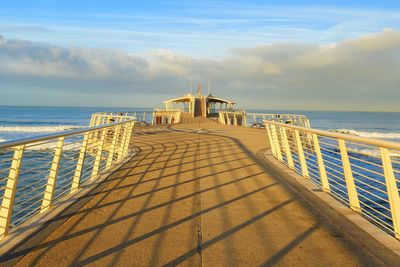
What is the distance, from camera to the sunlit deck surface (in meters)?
3.15

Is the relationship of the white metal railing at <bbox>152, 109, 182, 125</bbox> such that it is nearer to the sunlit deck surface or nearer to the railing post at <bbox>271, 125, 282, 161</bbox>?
the railing post at <bbox>271, 125, 282, 161</bbox>

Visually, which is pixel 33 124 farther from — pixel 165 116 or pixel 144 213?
pixel 144 213

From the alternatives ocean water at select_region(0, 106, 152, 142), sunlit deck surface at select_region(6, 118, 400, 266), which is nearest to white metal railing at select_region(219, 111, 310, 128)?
ocean water at select_region(0, 106, 152, 142)

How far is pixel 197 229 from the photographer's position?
12.9 feet

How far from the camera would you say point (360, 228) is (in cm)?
401

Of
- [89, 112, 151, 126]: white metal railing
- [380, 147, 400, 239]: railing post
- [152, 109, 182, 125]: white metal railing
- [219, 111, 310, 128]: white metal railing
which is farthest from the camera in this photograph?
[152, 109, 182, 125]: white metal railing

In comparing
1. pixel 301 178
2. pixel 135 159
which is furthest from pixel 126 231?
pixel 135 159

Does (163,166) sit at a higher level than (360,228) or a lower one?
higher

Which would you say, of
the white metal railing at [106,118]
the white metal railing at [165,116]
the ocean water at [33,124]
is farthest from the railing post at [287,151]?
the white metal railing at [165,116]

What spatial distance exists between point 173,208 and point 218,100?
48263mm

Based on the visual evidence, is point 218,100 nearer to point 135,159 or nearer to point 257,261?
point 135,159

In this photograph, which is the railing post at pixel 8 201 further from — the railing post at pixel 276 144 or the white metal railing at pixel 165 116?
the white metal railing at pixel 165 116

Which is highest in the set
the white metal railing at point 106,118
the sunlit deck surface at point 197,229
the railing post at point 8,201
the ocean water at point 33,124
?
the ocean water at point 33,124

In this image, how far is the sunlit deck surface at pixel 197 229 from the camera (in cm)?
315
